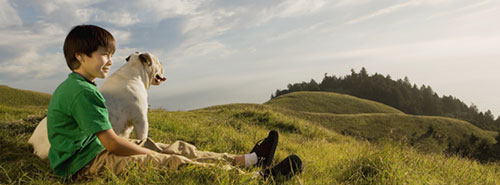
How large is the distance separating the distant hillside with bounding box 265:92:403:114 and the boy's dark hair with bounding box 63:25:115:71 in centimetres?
4882

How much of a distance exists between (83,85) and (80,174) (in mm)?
1147

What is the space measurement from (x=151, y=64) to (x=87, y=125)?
2.44m

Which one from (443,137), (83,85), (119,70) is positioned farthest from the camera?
(443,137)

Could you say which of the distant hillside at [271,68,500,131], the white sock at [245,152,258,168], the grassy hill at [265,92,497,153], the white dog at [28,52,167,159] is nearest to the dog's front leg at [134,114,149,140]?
the white dog at [28,52,167,159]

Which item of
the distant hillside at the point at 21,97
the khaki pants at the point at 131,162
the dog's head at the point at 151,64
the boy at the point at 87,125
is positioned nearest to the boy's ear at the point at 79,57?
the boy at the point at 87,125

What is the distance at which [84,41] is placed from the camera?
128 inches

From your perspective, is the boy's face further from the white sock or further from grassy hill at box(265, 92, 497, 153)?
grassy hill at box(265, 92, 497, 153)

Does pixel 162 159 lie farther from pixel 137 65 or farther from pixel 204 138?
pixel 204 138

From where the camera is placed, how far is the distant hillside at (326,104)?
54.6 meters

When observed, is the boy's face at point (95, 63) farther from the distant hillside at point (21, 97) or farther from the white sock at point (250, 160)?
the distant hillside at point (21, 97)

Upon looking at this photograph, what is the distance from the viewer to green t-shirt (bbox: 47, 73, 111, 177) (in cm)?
316

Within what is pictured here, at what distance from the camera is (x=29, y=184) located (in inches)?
138

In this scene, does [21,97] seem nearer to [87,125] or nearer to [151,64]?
[151,64]

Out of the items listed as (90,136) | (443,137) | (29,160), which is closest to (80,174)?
(90,136)
